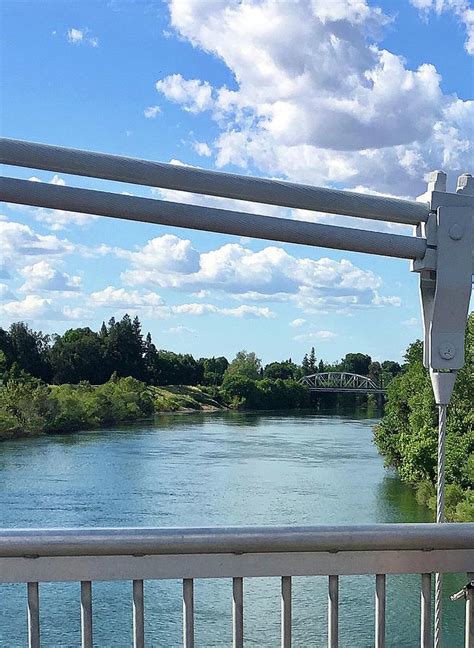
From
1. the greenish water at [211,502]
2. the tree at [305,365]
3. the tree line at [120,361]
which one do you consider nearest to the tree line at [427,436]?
the greenish water at [211,502]

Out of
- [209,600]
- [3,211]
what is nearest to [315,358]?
[3,211]

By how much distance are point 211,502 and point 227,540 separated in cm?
1502

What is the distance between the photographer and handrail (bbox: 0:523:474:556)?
134 cm

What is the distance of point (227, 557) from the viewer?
1.39 metres

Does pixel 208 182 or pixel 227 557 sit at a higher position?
pixel 208 182

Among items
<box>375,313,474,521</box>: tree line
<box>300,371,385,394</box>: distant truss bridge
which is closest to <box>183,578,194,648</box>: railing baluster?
<box>375,313,474,521</box>: tree line

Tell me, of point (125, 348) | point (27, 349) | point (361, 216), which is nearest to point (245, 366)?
point (125, 348)

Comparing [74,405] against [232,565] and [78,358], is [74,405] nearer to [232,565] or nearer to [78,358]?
[78,358]

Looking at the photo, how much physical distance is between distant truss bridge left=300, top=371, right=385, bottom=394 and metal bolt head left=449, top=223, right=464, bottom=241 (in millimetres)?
37791

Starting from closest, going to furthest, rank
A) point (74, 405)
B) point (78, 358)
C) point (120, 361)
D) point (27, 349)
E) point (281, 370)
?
point (74, 405) → point (78, 358) → point (120, 361) → point (27, 349) → point (281, 370)

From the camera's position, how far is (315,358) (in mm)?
39812

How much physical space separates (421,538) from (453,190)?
24.6 inches

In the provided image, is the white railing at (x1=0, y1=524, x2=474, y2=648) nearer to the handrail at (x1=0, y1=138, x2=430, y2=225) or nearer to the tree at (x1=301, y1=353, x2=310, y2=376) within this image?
the handrail at (x1=0, y1=138, x2=430, y2=225)

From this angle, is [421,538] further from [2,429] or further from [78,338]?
[78,338]
